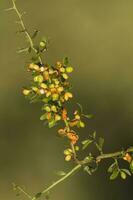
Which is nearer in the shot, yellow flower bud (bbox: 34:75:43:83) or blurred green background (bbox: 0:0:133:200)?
yellow flower bud (bbox: 34:75:43:83)

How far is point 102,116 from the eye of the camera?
159cm

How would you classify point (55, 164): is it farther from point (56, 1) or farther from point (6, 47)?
point (56, 1)

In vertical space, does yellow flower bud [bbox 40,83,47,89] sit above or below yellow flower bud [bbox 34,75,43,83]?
below

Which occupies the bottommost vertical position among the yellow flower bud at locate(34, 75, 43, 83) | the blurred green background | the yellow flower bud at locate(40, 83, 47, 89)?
the yellow flower bud at locate(40, 83, 47, 89)

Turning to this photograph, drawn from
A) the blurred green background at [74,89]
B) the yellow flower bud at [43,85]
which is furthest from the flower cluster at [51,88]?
the blurred green background at [74,89]

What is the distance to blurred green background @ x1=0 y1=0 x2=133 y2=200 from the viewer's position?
146 cm

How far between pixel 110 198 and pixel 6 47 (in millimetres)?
611

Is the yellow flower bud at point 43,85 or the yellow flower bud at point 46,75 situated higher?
the yellow flower bud at point 46,75

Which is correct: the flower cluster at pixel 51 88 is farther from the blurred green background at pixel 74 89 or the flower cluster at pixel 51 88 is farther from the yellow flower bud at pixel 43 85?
the blurred green background at pixel 74 89

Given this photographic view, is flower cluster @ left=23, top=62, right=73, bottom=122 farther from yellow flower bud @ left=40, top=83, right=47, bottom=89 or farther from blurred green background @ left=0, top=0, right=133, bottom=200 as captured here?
blurred green background @ left=0, top=0, right=133, bottom=200

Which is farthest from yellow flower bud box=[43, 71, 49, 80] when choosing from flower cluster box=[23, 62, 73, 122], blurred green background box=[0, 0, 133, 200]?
blurred green background box=[0, 0, 133, 200]

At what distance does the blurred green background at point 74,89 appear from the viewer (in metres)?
1.46

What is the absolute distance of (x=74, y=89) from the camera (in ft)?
5.37

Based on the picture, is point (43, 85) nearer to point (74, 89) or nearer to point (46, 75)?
point (46, 75)
